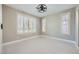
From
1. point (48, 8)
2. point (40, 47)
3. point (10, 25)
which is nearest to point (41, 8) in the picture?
point (48, 8)

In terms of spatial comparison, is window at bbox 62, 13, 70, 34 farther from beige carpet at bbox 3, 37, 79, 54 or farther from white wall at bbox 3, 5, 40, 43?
white wall at bbox 3, 5, 40, 43

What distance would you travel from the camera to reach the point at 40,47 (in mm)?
2053

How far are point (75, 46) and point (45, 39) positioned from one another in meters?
0.73

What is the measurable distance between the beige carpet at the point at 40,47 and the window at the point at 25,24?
253 mm

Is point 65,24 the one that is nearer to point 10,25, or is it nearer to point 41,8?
point 41,8

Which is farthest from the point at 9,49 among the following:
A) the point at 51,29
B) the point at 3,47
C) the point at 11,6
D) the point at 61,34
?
the point at 61,34

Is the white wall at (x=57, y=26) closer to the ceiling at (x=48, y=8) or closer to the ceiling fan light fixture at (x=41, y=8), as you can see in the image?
the ceiling at (x=48, y=8)

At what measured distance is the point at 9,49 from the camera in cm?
185

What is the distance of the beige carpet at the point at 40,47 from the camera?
1.84 metres

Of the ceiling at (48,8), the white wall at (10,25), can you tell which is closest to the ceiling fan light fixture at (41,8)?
the ceiling at (48,8)
